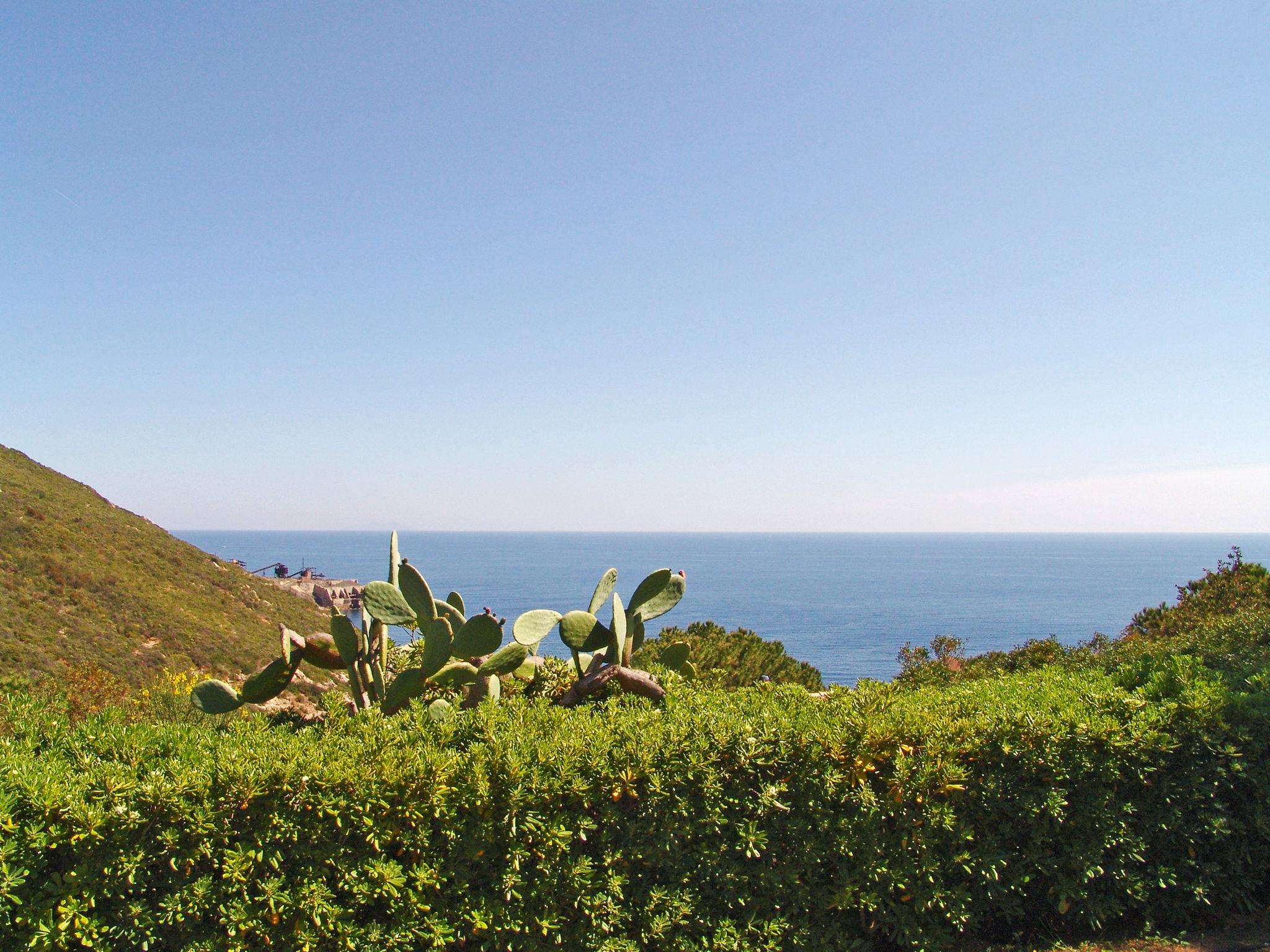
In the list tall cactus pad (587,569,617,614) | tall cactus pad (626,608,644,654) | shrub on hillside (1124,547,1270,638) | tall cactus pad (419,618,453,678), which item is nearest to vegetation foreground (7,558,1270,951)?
tall cactus pad (419,618,453,678)

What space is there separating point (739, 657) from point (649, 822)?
6.72m

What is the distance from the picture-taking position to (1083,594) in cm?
12338

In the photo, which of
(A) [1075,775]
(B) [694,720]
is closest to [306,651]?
(B) [694,720]

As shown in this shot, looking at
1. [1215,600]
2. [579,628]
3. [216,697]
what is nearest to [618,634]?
[579,628]

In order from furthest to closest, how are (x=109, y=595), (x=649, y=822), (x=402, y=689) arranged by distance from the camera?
1. (x=109, y=595)
2. (x=402, y=689)
3. (x=649, y=822)

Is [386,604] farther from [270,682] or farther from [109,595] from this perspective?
[109,595]

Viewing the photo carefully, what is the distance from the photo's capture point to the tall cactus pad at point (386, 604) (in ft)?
13.8

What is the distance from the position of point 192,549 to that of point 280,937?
4602 cm

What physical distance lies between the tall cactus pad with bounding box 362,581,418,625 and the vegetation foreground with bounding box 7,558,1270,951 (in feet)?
1.92

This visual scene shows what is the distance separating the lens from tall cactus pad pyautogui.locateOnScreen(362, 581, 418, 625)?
13.8ft

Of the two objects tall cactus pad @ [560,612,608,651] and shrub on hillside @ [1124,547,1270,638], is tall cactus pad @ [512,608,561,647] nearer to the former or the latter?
tall cactus pad @ [560,612,608,651]

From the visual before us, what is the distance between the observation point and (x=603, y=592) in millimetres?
4898

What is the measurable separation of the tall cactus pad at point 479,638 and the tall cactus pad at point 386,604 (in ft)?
1.26

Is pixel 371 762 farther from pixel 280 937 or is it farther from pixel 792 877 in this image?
pixel 792 877
